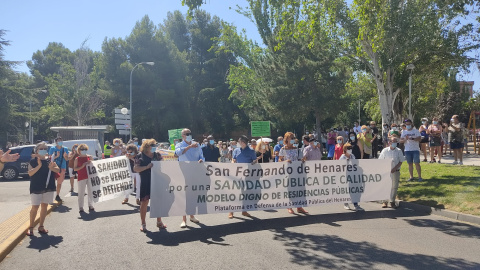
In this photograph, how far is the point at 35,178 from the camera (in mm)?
7988

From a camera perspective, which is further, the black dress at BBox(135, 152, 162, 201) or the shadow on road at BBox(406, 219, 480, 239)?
the black dress at BBox(135, 152, 162, 201)

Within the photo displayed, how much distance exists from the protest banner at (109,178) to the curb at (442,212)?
725 cm

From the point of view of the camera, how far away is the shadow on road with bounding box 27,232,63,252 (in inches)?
283

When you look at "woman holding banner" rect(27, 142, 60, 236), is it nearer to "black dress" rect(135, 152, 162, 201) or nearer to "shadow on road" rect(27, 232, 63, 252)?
"shadow on road" rect(27, 232, 63, 252)

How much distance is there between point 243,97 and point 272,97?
52.3 feet

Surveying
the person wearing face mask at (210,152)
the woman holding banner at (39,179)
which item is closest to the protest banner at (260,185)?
the woman holding banner at (39,179)

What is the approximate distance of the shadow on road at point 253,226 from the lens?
7523 mm

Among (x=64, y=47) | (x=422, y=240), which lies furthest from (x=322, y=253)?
(x=64, y=47)

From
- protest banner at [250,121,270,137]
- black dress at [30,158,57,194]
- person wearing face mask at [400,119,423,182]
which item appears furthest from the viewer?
protest banner at [250,121,270,137]

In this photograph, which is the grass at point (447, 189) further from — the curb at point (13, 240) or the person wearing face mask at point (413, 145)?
the curb at point (13, 240)

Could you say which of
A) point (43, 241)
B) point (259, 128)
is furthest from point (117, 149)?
point (259, 128)

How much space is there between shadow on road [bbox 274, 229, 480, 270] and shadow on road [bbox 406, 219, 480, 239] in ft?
6.04

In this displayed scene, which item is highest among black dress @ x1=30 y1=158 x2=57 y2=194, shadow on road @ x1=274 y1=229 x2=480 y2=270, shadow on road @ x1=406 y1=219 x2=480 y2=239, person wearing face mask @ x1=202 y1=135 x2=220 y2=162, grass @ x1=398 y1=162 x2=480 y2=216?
person wearing face mask @ x1=202 y1=135 x2=220 y2=162

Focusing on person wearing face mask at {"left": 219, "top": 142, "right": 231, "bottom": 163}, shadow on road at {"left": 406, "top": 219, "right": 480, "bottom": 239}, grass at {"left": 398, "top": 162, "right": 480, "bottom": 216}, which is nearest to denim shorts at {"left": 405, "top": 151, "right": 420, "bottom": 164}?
grass at {"left": 398, "top": 162, "right": 480, "bottom": 216}
